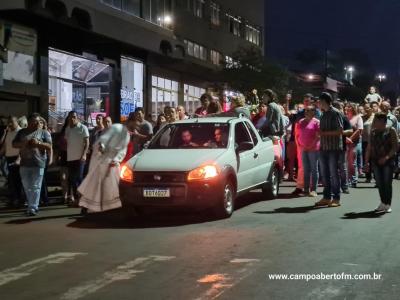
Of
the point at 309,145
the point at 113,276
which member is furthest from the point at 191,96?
the point at 113,276

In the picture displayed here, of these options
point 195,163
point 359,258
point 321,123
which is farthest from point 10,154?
point 359,258

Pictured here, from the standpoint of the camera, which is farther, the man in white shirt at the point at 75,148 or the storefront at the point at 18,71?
the storefront at the point at 18,71

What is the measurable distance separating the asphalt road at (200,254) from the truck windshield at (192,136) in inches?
46.4

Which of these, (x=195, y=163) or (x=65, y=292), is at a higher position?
(x=195, y=163)

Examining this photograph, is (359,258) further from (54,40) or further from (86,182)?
(54,40)

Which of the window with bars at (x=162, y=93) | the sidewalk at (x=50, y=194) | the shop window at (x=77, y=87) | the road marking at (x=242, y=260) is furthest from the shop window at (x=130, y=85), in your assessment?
the road marking at (x=242, y=260)

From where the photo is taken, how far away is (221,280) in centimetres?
600

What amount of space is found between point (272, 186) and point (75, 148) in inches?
153

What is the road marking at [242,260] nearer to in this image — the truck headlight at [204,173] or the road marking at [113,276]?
the road marking at [113,276]

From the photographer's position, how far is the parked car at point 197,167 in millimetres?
9570

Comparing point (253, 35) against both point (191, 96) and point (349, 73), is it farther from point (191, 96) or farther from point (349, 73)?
point (349, 73)

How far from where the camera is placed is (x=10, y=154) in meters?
12.7

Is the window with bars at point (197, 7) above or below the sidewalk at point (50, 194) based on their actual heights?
above

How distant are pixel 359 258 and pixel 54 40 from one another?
1828cm
